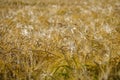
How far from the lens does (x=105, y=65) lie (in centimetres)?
273

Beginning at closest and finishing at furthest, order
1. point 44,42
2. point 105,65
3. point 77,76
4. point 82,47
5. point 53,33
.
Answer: point 77,76 → point 105,65 → point 82,47 → point 44,42 → point 53,33

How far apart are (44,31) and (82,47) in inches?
57.7

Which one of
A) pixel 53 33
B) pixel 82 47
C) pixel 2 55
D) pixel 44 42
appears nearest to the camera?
pixel 2 55

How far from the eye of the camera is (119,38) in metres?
3.89

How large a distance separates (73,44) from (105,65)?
857 millimetres

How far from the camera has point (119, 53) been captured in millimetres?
3146

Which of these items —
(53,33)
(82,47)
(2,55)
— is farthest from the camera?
(53,33)

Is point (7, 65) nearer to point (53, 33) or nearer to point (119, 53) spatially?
point (119, 53)

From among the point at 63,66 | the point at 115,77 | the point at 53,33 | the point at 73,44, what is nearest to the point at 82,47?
the point at 73,44

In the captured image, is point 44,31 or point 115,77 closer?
point 115,77

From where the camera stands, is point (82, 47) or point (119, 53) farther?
point (82, 47)

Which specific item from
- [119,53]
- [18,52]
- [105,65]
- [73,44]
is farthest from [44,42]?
[105,65]

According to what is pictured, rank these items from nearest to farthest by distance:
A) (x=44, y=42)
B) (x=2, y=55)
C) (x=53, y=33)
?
1. (x=2, y=55)
2. (x=44, y=42)
3. (x=53, y=33)

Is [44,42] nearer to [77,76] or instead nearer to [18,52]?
[18,52]
